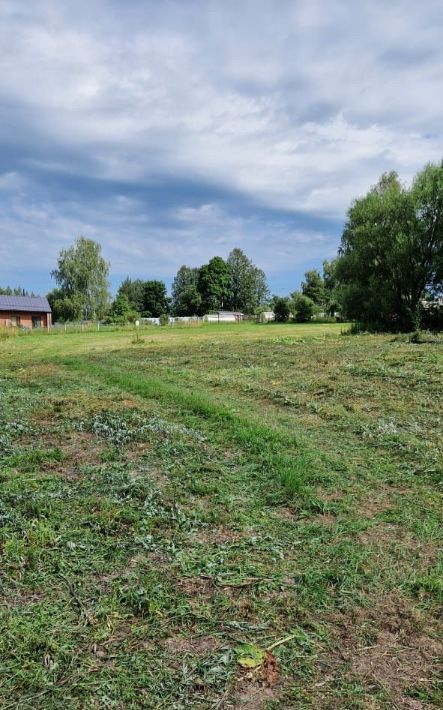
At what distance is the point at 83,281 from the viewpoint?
188 feet

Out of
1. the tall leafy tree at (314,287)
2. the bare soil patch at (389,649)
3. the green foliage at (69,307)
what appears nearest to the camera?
the bare soil patch at (389,649)

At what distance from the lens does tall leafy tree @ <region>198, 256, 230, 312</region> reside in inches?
3248

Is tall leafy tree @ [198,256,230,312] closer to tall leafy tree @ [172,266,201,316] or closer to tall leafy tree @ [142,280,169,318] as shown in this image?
tall leafy tree @ [172,266,201,316]

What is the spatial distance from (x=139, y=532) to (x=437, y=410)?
4.89 metres

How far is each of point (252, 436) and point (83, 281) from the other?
56001 mm

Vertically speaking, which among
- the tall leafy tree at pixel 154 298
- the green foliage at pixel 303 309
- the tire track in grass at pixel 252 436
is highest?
the tall leafy tree at pixel 154 298

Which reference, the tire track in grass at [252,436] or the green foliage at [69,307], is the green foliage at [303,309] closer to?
the green foliage at [69,307]

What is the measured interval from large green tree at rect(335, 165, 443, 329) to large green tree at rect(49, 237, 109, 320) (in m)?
38.7

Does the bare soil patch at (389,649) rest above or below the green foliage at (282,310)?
below

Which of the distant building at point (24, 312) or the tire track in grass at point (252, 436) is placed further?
the distant building at point (24, 312)

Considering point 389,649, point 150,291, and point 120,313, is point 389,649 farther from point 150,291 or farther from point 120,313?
point 150,291

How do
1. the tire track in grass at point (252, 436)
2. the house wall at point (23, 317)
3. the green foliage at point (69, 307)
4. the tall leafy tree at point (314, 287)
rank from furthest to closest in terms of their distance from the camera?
the tall leafy tree at point (314, 287), the green foliage at point (69, 307), the house wall at point (23, 317), the tire track in grass at point (252, 436)

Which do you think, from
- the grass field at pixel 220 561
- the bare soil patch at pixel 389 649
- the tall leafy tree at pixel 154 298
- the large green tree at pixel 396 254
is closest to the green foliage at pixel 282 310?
the large green tree at pixel 396 254

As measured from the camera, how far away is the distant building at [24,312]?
157 ft
